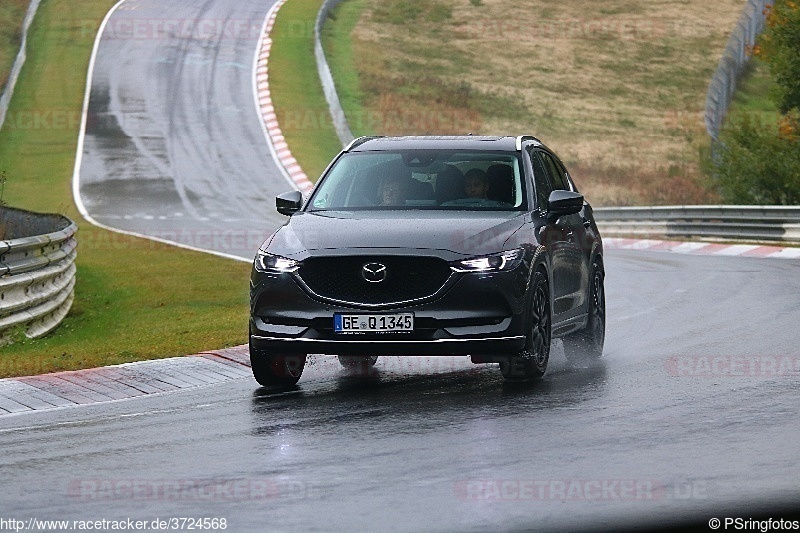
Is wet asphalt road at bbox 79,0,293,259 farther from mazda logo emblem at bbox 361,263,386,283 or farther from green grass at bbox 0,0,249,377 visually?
mazda logo emblem at bbox 361,263,386,283

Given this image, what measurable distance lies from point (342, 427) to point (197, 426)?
959mm

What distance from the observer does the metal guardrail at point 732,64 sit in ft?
160

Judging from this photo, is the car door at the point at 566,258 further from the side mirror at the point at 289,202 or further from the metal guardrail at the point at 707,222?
the metal guardrail at the point at 707,222

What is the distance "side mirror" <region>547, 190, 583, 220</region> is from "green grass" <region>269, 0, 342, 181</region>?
96.0 feet

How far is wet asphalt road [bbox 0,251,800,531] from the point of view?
733 cm

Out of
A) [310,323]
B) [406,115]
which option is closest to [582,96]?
[406,115]

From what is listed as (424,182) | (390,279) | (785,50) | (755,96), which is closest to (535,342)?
(390,279)

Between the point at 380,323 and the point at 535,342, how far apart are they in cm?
127

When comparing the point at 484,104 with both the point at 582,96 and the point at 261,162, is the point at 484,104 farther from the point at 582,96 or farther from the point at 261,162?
the point at 261,162

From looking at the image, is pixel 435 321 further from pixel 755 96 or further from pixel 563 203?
pixel 755 96

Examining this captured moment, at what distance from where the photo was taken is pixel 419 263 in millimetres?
10914
